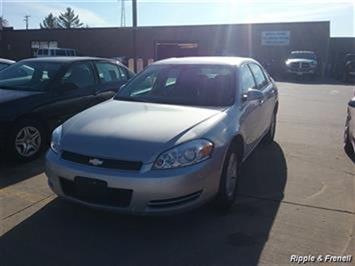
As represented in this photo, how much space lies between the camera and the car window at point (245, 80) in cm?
526

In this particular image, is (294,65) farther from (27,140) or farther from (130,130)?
(130,130)

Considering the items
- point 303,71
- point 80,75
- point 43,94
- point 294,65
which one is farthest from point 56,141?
point 294,65

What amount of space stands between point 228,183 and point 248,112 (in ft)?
3.83

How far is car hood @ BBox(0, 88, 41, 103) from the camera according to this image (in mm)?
6136

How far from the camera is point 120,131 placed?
4.07m

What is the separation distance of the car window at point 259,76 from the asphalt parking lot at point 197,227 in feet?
4.17

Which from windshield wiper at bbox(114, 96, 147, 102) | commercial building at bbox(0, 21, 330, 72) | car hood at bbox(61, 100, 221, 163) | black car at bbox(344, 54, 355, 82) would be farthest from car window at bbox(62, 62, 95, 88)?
commercial building at bbox(0, 21, 330, 72)

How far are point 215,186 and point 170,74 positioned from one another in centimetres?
192

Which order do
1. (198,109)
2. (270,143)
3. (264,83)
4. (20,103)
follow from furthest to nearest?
(270,143) < (264,83) < (20,103) < (198,109)

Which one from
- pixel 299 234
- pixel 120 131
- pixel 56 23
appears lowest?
pixel 299 234

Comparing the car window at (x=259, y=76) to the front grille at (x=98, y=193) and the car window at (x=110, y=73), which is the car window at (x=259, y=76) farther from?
the front grille at (x=98, y=193)

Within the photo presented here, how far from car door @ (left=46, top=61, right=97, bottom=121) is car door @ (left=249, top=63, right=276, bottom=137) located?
271cm

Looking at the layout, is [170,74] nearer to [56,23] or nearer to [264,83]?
[264,83]

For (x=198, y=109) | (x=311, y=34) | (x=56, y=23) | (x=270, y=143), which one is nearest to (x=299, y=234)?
(x=198, y=109)
